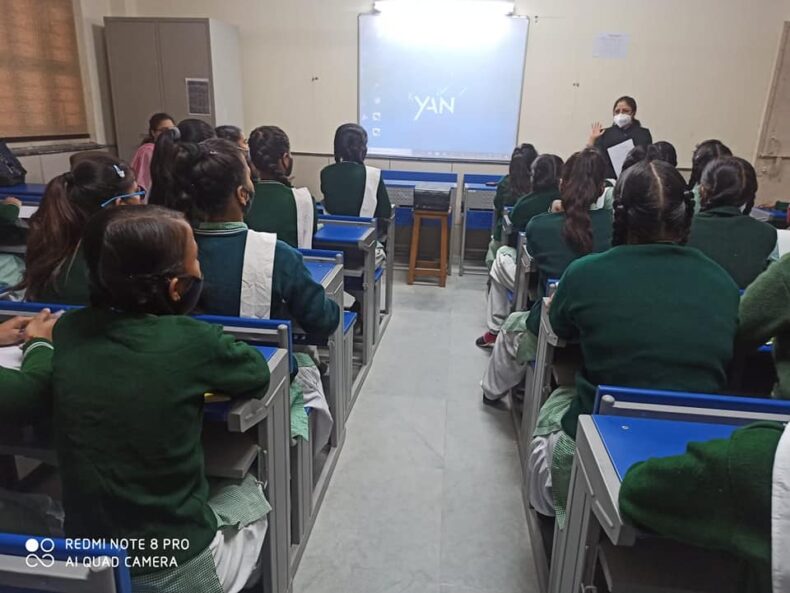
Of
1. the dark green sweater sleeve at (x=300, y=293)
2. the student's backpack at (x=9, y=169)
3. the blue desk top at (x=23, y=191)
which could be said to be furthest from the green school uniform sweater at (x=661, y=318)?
the student's backpack at (x=9, y=169)

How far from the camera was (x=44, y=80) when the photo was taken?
4.58m

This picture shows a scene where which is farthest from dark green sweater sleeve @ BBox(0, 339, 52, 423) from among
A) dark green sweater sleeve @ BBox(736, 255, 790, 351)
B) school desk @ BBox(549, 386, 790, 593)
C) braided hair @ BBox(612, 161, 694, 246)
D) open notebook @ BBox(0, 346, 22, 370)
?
dark green sweater sleeve @ BBox(736, 255, 790, 351)

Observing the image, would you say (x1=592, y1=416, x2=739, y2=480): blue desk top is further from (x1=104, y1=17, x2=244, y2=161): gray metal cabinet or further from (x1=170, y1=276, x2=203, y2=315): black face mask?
(x1=104, y1=17, x2=244, y2=161): gray metal cabinet

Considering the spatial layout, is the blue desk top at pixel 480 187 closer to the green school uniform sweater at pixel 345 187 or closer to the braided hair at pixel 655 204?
the green school uniform sweater at pixel 345 187

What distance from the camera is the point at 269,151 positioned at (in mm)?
2461

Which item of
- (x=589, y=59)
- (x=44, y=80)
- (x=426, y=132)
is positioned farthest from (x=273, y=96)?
(x=589, y=59)

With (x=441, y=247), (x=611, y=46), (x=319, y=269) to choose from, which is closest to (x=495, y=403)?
(x=319, y=269)

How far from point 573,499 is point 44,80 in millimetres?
5132

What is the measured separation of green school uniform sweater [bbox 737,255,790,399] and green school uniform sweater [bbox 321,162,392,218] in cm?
259

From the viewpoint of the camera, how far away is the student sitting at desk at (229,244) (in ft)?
5.04

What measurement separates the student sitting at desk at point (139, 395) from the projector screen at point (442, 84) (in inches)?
188

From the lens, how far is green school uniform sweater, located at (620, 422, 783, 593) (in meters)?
0.66

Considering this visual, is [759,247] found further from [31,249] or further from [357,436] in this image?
[31,249]

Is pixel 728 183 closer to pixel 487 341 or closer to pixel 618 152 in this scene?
pixel 487 341
